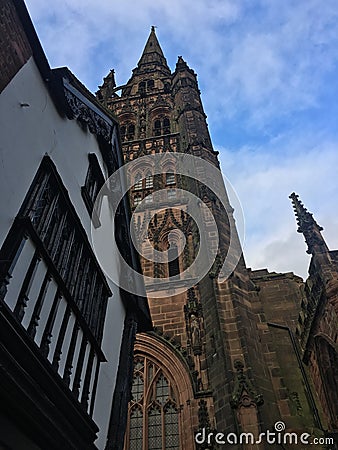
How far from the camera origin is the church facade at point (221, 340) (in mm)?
9141

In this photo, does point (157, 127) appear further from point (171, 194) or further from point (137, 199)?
point (171, 194)

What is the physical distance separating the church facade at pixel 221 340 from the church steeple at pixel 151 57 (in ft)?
74.8

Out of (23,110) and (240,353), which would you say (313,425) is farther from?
(23,110)

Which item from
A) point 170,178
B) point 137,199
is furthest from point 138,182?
point 137,199

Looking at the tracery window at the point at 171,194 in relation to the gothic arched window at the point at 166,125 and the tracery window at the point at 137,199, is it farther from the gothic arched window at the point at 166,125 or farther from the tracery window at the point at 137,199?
the gothic arched window at the point at 166,125

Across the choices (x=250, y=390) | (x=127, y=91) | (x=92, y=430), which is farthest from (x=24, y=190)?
(x=127, y=91)

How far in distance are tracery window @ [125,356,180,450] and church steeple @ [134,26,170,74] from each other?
29.6 m

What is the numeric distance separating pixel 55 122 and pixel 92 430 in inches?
145

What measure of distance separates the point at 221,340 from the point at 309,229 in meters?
3.62

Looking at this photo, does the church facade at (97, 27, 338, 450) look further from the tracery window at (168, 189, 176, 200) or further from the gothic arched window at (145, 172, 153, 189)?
the gothic arched window at (145, 172, 153, 189)

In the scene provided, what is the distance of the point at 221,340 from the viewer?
32.8 feet

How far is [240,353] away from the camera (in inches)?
380

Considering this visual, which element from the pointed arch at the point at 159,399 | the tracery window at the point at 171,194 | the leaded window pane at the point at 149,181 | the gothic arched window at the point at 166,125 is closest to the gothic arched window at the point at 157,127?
the gothic arched window at the point at 166,125

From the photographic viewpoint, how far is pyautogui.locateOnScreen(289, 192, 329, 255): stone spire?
10.4 metres
